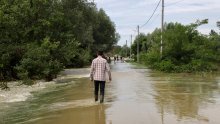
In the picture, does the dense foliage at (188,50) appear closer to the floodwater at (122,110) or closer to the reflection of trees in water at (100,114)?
the floodwater at (122,110)

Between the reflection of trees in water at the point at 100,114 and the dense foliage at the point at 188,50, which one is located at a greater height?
the dense foliage at the point at 188,50

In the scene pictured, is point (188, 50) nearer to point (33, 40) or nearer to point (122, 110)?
point (33, 40)

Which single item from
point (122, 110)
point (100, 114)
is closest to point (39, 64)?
point (122, 110)

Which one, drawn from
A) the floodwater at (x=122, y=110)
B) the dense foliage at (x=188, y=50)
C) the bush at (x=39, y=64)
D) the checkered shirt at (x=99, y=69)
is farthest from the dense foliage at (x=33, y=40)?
the checkered shirt at (x=99, y=69)

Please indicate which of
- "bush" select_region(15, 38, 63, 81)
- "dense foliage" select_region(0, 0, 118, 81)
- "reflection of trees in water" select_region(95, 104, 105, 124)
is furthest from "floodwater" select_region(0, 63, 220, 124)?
"dense foliage" select_region(0, 0, 118, 81)

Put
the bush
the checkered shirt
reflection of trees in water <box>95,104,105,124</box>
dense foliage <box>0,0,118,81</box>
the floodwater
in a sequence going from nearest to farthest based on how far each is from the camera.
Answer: reflection of trees in water <box>95,104,105,124</box>, the floodwater, the checkered shirt, the bush, dense foliage <box>0,0,118,81</box>

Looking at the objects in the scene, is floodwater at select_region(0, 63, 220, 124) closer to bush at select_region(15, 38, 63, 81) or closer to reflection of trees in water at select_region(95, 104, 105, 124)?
reflection of trees in water at select_region(95, 104, 105, 124)

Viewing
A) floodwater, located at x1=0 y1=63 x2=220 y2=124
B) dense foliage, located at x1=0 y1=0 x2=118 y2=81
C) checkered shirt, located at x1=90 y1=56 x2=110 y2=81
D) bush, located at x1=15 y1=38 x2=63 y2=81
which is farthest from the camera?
dense foliage, located at x1=0 y1=0 x2=118 y2=81

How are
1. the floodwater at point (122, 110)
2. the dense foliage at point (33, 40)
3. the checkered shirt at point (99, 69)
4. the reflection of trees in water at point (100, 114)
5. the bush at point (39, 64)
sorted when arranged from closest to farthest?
the reflection of trees in water at point (100, 114), the floodwater at point (122, 110), the checkered shirt at point (99, 69), the bush at point (39, 64), the dense foliage at point (33, 40)

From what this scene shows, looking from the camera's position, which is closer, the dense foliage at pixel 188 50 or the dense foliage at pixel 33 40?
the dense foliage at pixel 33 40

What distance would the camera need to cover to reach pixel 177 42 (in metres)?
36.2

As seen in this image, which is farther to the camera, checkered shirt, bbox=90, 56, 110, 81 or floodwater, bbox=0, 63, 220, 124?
checkered shirt, bbox=90, 56, 110, 81

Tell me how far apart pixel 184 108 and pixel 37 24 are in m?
19.3

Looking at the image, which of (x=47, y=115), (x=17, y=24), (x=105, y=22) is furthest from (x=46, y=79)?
(x=105, y=22)
